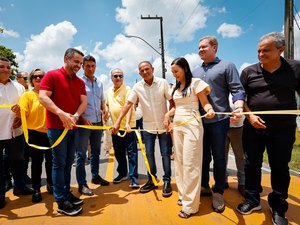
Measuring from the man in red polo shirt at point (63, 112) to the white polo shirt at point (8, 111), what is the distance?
835 mm

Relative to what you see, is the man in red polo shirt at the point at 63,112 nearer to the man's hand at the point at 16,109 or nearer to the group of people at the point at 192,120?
the group of people at the point at 192,120

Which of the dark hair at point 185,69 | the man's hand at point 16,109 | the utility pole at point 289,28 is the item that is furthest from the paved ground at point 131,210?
the utility pole at point 289,28

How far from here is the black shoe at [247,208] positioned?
2938mm

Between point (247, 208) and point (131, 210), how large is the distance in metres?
1.50

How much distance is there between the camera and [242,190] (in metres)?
3.61

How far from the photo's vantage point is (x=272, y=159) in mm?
2812

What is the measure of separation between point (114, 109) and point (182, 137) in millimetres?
1952

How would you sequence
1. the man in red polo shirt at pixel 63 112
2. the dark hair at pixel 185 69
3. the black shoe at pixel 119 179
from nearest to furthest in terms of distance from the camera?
the man in red polo shirt at pixel 63 112, the dark hair at pixel 185 69, the black shoe at pixel 119 179

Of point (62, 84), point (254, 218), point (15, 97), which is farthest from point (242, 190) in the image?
point (15, 97)

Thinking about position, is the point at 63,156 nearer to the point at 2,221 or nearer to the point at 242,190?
the point at 2,221

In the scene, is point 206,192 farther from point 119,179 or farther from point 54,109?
point 54,109

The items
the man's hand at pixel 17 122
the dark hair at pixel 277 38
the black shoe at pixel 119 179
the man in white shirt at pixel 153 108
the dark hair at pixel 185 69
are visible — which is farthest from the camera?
the black shoe at pixel 119 179

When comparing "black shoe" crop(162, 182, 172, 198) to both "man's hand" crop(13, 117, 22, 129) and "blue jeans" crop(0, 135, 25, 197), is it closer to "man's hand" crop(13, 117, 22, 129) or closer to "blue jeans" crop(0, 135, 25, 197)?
"blue jeans" crop(0, 135, 25, 197)

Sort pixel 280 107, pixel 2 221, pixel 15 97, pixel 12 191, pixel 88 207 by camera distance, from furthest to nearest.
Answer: pixel 12 191 < pixel 15 97 < pixel 88 207 < pixel 2 221 < pixel 280 107
